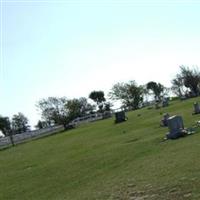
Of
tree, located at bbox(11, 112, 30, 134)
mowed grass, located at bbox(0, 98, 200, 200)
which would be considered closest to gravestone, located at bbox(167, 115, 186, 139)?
mowed grass, located at bbox(0, 98, 200, 200)

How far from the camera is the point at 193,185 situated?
414 inches

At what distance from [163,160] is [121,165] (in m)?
1.98

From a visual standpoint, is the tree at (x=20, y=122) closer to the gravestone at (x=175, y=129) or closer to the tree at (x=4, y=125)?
the tree at (x=4, y=125)

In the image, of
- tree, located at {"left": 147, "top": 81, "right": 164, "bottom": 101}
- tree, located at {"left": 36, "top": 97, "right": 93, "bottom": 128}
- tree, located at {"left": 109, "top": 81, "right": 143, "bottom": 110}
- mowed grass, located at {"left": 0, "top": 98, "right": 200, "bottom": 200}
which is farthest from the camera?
tree, located at {"left": 147, "top": 81, "right": 164, "bottom": 101}

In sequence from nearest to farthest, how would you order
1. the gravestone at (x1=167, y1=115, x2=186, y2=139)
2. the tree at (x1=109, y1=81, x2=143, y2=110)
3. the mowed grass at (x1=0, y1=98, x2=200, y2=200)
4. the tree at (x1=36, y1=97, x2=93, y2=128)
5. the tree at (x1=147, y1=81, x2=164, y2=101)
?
the mowed grass at (x1=0, y1=98, x2=200, y2=200)
the gravestone at (x1=167, y1=115, x2=186, y2=139)
the tree at (x1=36, y1=97, x2=93, y2=128)
the tree at (x1=109, y1=81, x2=143, y2=110)
the tree at (x1=147, y1=81, x2=164, y2=101)

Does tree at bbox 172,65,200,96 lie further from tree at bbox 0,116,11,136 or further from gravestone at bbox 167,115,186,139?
gravestone at bbox 167,115,186,139

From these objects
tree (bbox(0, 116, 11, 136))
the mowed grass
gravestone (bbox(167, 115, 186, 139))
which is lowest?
the mowed grass

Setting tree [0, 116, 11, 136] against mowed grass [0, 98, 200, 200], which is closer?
mowed grass [0, 98, 200, 200]

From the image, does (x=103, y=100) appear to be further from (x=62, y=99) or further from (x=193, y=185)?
(x=193, y=185)

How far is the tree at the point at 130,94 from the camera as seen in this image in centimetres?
10662

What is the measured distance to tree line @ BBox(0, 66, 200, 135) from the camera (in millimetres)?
85000

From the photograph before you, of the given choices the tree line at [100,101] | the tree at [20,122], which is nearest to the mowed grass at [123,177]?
the tree line at [100,101]

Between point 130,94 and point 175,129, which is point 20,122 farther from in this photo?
point 175,129

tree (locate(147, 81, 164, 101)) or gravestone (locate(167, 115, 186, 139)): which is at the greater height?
tree (locate(147, 81, 164, 101))
